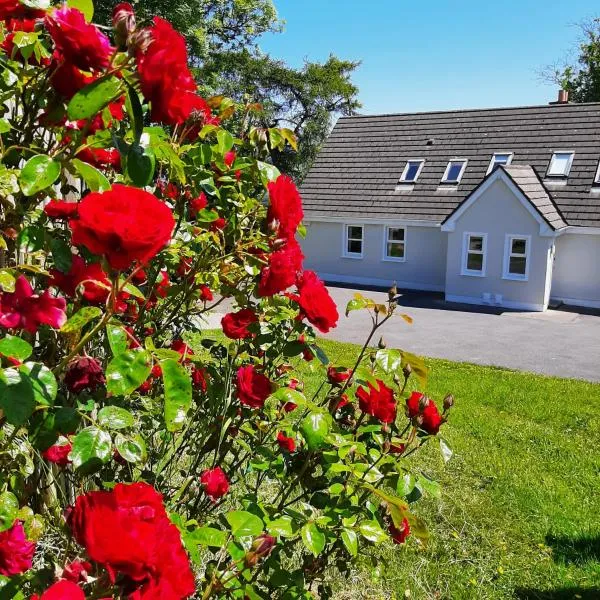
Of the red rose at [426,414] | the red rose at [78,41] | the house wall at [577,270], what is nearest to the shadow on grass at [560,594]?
the red rose at [426,414]

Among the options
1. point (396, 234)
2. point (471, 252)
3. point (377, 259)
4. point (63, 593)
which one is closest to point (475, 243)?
point (471, 252)

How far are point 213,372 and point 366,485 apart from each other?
67 centimetres

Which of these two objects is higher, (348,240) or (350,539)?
(348,240)

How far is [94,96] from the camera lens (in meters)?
0.96

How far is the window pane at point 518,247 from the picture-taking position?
15.4 m

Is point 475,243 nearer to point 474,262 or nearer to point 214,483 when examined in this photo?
point 474,262

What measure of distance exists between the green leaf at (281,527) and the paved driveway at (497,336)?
864 centimetres

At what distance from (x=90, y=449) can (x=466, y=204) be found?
1573cm

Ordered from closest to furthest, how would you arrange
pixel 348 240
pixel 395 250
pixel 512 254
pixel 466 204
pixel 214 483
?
1. pixel 214 483
2. pixel 512 254
3. pixel 466 204
4. pixel 395 250
5. pixel 348 240

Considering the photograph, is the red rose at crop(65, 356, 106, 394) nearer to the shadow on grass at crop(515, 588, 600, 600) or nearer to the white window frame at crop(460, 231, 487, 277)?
the shadow on grass at crop(515, 588, 600, 600)

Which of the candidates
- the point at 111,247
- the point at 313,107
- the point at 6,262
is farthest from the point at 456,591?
the point at 313,107

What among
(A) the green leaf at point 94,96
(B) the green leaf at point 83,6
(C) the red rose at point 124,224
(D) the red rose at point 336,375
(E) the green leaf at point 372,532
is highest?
(B) the green leaf at point 83,6

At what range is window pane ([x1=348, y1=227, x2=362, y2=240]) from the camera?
18.8 m

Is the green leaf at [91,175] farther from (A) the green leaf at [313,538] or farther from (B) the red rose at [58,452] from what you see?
(A) the green leaf at [313,538]
